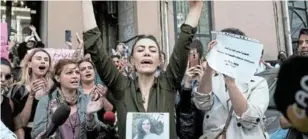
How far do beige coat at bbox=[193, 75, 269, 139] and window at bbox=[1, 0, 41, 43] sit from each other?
285 inches

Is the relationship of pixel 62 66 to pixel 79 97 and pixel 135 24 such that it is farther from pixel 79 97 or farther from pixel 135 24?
pixel 135 24

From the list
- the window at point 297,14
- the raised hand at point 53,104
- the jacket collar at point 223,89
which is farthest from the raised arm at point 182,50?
the window at point 297,14

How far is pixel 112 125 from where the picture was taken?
3365 millimetres

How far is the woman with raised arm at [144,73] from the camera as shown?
9.30ft

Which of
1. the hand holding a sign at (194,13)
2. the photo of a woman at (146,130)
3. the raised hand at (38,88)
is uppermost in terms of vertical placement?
the hand holding a sign at (194,13)

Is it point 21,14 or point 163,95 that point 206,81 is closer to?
point 163,95

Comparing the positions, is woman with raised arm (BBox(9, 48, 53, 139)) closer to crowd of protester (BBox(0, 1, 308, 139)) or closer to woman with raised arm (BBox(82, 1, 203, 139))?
crowd of protester (BBox(0, 1, 308, 139))

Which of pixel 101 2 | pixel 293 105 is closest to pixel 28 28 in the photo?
pixel 101 2

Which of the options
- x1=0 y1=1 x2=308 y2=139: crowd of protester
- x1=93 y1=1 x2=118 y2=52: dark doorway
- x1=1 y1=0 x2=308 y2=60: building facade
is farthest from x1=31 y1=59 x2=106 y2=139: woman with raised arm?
x1=93 y1=1 x2=118 y2=52: dark doorway

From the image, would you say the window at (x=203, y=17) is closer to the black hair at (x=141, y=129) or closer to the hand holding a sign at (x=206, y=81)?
the hand holding a sign at (x=206, y=81)

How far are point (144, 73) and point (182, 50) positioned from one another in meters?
0.29

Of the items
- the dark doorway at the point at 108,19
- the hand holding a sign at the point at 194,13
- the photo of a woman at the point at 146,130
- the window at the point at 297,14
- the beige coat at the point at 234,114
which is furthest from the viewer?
the window at the point at 297,14

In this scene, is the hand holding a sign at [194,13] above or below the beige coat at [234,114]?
above

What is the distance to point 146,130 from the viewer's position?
2.73 meters
